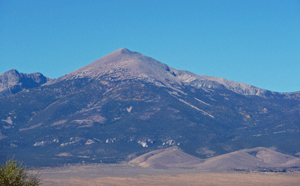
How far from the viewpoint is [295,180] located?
10531 cm

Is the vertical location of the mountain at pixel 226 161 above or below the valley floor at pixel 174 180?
above

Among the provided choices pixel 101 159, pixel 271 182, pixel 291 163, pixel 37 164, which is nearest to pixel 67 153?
pixel 101 159

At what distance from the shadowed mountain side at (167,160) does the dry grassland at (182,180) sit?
3283 cm

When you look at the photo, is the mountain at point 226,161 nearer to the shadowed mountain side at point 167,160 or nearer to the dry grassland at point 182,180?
the shadowed mountain side at point 167,160

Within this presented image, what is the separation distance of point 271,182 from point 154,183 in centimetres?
2826

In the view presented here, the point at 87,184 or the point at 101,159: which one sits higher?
the point at 101,159

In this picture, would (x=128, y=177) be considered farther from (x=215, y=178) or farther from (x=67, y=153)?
(x=67, y=153)

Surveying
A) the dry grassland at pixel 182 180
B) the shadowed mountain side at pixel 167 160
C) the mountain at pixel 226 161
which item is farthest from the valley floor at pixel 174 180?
the shadowed mountain side at pixel 167 160

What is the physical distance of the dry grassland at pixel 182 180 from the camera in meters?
93.6

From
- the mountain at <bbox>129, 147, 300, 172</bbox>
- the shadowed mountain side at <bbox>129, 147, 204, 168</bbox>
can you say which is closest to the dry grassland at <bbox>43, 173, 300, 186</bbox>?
the mountain at <bbox>129, 147, 300, 172</bbox>

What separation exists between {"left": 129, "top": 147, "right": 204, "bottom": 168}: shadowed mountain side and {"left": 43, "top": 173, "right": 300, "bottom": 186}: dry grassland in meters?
32.8

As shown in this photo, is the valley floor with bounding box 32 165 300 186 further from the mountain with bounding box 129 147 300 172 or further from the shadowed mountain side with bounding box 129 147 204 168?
the shadowed mountain side with bounding box 129 147 204 168

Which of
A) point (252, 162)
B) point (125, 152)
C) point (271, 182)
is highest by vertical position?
Result: point (125, 152)

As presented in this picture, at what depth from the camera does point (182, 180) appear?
101 m
